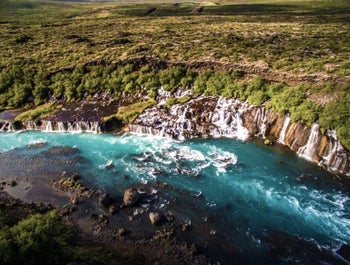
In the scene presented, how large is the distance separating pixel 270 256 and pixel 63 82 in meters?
50.3

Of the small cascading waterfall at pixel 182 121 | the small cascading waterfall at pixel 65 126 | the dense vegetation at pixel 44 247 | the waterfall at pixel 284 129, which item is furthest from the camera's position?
the small cascading waterfall at pixel 65 126

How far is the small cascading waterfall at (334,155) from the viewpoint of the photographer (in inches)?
1472

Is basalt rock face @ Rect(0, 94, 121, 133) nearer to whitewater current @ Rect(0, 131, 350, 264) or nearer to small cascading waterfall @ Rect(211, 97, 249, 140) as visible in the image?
whitewater current @ Rect(0, 131, 350, 264)

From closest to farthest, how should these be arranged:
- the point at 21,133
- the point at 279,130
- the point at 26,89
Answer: the point at 279,130 < the point at 21,133 < the point at 26,89

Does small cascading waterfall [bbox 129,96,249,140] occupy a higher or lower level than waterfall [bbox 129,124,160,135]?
higher

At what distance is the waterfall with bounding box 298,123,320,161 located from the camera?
3994 centimetres

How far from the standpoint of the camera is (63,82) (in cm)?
6212

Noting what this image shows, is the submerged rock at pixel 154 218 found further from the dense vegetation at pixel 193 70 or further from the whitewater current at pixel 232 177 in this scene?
the dense vegetation at pixel 193 70

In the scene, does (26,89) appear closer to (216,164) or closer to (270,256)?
(216,164)

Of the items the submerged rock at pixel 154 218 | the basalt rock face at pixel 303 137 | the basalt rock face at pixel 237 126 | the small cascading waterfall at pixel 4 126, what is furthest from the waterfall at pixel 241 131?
the small cascading waterfall at pixel 4 126

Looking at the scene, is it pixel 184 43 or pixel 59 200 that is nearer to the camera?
pixel 59 200

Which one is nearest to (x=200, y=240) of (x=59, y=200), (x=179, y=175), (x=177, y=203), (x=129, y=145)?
(x=177, y=203)

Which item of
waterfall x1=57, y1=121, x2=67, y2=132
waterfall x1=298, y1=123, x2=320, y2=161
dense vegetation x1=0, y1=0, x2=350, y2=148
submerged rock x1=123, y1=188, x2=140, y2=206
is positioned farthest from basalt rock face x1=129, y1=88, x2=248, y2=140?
submerged rock x1=123, y1=188, x2=140, y2=206

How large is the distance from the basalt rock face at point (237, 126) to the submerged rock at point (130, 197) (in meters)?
14.4
